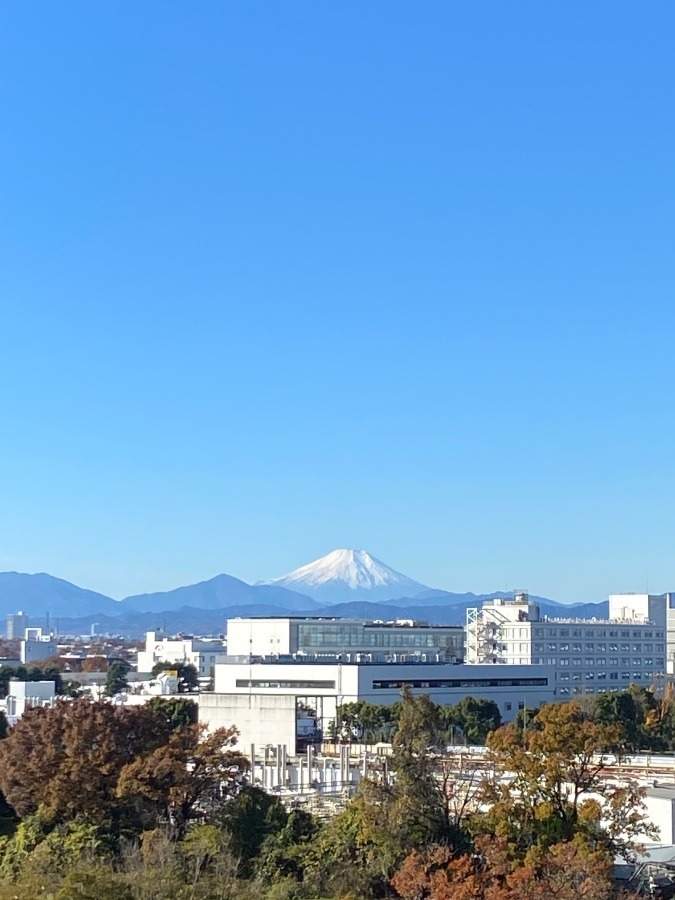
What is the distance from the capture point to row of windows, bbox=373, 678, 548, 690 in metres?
56.9

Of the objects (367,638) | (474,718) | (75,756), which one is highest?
(367,638)

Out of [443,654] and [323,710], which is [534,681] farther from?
[443,654]

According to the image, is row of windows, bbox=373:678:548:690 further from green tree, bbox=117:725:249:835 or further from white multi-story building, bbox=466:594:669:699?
green tree, bbox=117:725:249:835

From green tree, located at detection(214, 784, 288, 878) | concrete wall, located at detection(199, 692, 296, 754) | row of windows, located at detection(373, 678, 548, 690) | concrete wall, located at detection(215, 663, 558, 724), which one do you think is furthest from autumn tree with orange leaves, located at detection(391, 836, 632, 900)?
concrete wall, located at detection(215, 663, 558, 724)

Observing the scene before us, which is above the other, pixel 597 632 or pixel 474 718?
pixel 597 632

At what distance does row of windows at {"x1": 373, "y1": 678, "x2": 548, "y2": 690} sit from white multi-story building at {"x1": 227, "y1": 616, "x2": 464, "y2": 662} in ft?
40.3

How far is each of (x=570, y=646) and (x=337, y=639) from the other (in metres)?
12.6

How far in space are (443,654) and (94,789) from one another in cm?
5456

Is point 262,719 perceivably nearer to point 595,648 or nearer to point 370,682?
point 370,682

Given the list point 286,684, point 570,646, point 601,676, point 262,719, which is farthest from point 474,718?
point 601,676

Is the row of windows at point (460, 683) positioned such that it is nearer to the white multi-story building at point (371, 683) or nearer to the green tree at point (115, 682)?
the white multi-story building at point (371, 683)

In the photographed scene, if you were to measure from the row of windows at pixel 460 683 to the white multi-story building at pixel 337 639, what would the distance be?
12.3m

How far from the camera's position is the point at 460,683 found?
192 feet

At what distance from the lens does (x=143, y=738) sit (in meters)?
25.9
